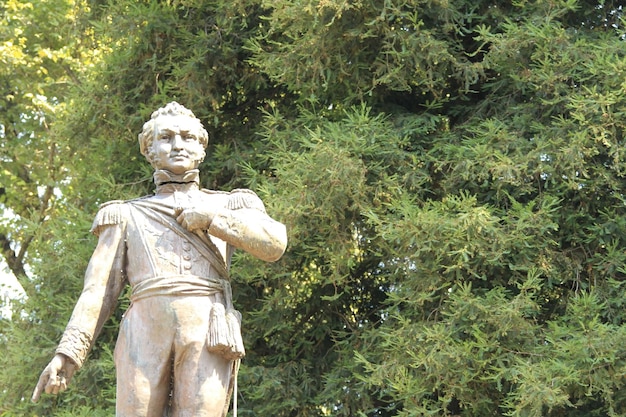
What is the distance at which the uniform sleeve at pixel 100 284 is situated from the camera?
6973mm

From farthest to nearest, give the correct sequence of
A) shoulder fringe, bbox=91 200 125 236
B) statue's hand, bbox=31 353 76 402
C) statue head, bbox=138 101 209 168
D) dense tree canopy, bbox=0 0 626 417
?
dense tree canopy, bbox=0 0 626 417 → statue head, bbox=138 101 209 168 → shoulder fringe, bbox=91 200 125 236 → statue's hand, bbox=31 353 76 402

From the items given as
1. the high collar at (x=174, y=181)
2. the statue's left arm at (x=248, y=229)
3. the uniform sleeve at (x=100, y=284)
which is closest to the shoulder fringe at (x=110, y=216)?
the uniform sleeve at (x=100, y=284)

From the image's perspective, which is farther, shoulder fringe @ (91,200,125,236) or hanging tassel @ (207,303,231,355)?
shoulder fringe @ (91,200,125,236)

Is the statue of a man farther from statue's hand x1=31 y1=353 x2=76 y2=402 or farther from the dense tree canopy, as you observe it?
the dense tree canopy

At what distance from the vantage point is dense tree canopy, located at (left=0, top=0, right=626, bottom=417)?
1230 cm

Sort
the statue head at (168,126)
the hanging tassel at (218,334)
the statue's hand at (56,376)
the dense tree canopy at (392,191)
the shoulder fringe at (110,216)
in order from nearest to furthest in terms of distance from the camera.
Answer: the statue's hand at (56,376) → the hanging tassel at (218,334) → the shoulder fringe at (110,216) → the statue head at (168,126) → the dense tree canopy at (392,191)

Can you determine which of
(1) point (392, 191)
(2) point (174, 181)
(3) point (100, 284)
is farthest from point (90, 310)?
(1) point (392, 191)

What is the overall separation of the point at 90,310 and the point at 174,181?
85 cm

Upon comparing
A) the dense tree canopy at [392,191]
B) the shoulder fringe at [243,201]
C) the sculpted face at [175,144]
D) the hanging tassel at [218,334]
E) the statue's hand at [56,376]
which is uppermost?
the dense tree canopy at [392,191]

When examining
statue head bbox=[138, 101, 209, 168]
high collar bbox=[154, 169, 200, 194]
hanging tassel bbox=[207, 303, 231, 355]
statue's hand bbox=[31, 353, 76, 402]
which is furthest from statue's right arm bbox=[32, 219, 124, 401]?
hanging tassel bbox=[207, 303, 231, 355]

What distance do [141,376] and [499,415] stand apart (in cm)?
631

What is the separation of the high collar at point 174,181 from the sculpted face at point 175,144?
0.02 m

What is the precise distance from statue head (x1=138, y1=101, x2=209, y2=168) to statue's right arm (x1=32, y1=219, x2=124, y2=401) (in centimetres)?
49

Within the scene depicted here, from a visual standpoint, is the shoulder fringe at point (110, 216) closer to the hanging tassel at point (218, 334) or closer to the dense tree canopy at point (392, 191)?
the hanging tassel at point (218, 334)
